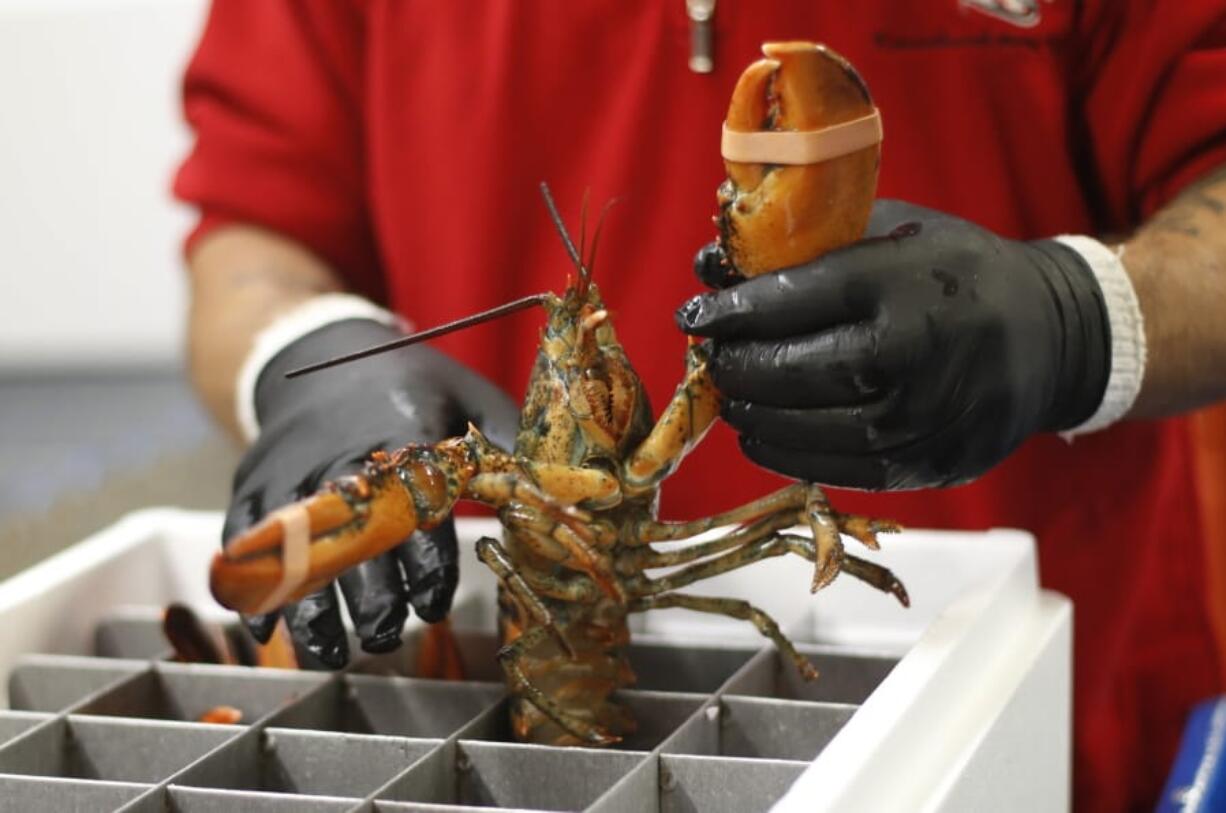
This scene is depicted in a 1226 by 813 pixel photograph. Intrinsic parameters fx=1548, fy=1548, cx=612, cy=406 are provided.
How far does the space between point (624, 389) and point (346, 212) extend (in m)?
0.75

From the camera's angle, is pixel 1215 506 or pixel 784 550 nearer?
pixel 784 550

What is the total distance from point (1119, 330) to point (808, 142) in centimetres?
40

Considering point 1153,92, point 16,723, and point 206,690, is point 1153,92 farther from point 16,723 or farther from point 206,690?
point 16,723

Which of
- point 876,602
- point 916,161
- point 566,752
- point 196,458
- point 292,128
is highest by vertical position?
point 292,128

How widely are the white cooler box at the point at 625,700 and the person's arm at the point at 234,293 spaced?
247 millimetres

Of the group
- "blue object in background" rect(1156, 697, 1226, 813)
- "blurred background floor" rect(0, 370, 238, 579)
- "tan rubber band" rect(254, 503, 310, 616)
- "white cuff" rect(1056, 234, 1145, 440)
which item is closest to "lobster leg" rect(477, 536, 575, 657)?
"tan rubber band" rect(254, 503, 310, 616)

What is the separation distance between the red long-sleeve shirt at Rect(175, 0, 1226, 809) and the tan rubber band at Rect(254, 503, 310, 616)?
0.73 m

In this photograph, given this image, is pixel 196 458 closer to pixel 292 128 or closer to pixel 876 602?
pixel 292 128

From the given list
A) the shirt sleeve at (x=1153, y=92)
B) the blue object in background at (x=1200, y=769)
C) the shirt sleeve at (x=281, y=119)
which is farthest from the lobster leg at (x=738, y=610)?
the shirt sleeve at (x=281, y=119)

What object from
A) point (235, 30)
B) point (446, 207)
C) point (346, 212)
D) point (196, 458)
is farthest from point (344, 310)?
point (196, 458)

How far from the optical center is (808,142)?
33.8 inches

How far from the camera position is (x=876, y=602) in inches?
47.6

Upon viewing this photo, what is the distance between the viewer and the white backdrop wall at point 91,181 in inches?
154

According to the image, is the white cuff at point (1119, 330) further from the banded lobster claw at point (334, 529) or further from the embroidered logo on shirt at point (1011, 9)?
the banded lobster claw at point (334, 529)
